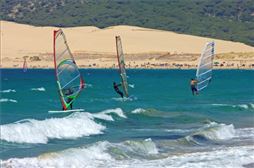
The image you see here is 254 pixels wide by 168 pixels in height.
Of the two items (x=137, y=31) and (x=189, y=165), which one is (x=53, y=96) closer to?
(x=189, y=165)

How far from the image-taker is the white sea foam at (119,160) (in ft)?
60.3

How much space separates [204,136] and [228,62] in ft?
308

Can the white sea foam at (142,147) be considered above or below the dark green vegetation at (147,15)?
above

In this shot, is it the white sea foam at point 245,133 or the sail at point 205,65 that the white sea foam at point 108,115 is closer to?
the white sea foam at point 245,133

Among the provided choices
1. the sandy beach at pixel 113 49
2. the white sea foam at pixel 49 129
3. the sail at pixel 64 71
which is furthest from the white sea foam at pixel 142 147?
the sandy beach at pixel 113 49

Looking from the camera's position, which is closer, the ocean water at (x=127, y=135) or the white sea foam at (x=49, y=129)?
the ocean water at (x=127, y=135)

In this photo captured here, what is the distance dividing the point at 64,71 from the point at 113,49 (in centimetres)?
9726

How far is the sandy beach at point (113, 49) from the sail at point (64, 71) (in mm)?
79556

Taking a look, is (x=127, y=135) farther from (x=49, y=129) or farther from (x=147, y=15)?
(x=147, y=15)

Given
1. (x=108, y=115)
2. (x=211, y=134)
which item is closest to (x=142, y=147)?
(x=211, y=134)

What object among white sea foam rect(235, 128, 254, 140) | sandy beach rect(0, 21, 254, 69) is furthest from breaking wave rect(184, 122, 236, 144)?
sandy beach rect(0, 21, 254, 69)

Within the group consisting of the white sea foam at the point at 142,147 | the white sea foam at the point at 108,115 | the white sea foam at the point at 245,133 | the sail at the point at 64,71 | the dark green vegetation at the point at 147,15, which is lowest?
the dark green vegetation at the point at 147,15

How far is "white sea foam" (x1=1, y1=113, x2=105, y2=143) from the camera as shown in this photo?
77.2 ft

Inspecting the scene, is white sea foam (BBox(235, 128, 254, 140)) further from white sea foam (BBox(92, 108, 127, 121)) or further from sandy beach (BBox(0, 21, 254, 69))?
sandy beach (BBox(0, 21, 254, 69))
